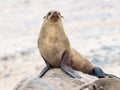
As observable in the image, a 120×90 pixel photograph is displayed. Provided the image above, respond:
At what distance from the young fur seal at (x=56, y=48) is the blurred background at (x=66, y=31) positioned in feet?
17.6

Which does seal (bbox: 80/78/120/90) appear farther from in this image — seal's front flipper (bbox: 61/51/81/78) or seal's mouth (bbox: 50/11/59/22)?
seal's mouth (bbox: 50/11/59/22)

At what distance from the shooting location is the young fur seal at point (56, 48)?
30.2 ft

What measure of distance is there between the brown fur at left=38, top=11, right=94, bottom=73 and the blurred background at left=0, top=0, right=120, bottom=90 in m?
5.33

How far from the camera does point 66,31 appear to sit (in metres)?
23.3

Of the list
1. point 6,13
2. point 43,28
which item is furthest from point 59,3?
point 43,28

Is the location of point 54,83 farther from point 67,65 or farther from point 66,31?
point 66,31

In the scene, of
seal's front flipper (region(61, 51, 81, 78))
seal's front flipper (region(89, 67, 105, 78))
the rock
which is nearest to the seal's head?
seal's front flipper (region(61, 51, 81, 78))

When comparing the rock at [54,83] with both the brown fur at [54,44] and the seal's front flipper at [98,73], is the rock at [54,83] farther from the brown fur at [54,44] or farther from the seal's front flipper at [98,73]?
the seal's front flipper at [98,73]

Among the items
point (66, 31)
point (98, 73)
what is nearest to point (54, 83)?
point (98, 73)

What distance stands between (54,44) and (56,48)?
72 millimetres

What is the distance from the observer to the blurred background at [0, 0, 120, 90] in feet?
57.7

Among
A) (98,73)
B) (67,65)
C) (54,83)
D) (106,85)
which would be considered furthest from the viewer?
(98,73)

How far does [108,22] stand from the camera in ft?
78.3

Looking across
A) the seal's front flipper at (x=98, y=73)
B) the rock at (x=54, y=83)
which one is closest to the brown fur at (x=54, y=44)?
the seal's front flipper at (x=98, y=73)
